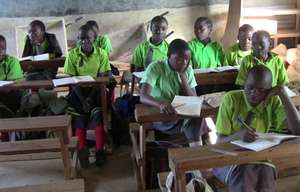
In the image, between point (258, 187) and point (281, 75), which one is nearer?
point (258, 187)

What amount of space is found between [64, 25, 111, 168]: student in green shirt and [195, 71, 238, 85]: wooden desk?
0.95 meters

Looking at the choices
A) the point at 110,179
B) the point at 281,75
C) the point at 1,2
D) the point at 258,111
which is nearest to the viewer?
the point at 258,111

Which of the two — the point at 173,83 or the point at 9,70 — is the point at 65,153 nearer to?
the point at 173,83

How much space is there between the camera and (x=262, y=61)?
4.21 m

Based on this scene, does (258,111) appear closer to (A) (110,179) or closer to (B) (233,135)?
(B) (233,135)

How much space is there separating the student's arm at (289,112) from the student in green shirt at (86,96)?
1.95 m

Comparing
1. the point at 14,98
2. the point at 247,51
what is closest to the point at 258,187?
the point at 247,51

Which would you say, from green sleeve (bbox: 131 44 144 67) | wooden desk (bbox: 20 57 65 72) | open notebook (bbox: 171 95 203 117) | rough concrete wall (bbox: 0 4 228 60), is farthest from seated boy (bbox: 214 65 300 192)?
rough concrete wall (bbox: 0 4 228 60)

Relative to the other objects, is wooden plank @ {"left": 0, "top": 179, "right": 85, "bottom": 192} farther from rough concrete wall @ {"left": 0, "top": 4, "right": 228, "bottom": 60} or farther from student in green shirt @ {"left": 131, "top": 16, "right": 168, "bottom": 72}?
rough concrete wall @ {"left": 0, "top": 4, "right": 228, "bottom": 60}

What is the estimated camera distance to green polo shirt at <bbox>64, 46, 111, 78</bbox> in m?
4.68

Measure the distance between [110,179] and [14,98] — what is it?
1.39m

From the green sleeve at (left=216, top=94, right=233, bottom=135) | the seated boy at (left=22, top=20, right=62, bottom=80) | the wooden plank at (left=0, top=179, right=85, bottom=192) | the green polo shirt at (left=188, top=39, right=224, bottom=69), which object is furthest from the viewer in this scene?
the seated boy at (left=22, top=20, right=62, bottom=80)

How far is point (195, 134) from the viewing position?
3.62m

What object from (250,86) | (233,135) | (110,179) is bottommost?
(110,179)
